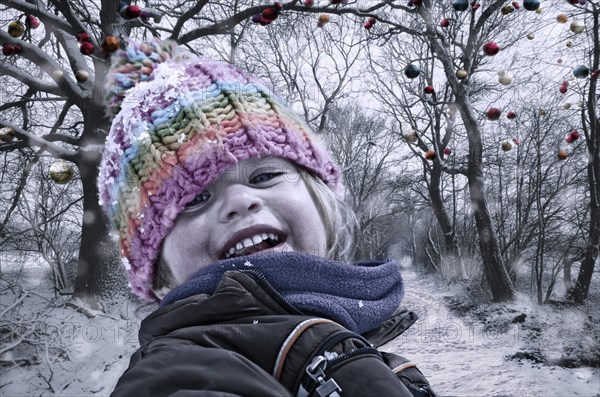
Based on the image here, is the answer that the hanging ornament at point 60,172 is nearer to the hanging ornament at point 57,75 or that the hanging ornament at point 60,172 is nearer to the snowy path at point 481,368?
the hanging ornament at point 57,75

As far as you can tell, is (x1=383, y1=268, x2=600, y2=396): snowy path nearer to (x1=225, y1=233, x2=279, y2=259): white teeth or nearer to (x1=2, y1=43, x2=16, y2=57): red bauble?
(x1=225, y1=233, x2=279, y2=259): white teeth

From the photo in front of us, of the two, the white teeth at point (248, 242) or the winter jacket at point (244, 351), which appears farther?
the white teeth at point (248, 242)

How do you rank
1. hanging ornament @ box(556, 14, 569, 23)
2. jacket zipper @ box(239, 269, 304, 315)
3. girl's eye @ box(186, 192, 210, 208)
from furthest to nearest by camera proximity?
hanging ornament @ box(556, 14, 569, 23) < girl's eye @ box(186, 192, 210, 208) < jacket zipper @ box(239, 269, 304, 315)

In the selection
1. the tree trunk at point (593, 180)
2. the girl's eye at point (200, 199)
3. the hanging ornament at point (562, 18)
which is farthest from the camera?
the tree trunk at point (593, 180)

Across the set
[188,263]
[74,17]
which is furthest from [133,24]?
[188,263]

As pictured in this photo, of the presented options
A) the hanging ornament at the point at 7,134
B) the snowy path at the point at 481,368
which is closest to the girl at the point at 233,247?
the hanging ornament at the point at 7,134

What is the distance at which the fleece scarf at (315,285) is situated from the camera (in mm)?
911

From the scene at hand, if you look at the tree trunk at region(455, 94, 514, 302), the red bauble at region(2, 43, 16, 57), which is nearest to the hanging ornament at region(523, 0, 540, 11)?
the tree trunk at region(455, 94, 514, 302)

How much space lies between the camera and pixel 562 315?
513cm

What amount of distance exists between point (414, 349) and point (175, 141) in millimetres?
4982

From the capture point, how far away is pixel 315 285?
0.97 metres

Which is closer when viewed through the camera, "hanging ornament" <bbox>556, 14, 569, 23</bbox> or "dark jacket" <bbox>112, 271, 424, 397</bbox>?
"dark jacket" <bbox>112, 271, 424, 397</bbox>

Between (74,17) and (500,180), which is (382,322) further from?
(500,180)

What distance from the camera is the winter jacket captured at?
1.97ft
